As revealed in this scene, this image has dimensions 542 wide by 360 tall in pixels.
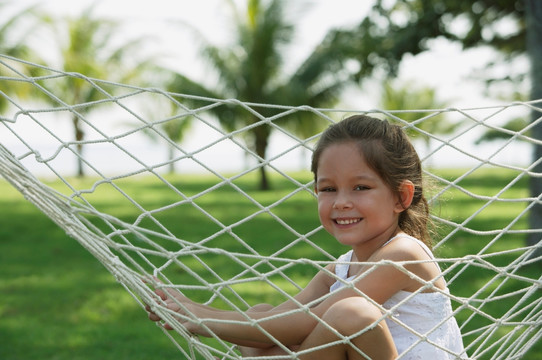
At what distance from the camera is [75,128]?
43.8 feet

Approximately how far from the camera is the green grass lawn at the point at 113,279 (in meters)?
2.43

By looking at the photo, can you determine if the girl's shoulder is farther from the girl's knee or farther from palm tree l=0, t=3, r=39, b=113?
palm tree l=0, t=3, r=39, b=113

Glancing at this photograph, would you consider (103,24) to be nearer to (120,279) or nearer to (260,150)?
(260,150)

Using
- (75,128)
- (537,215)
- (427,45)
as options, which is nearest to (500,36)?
(427,45)

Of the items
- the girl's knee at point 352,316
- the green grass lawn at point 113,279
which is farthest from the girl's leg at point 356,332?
the green grass lawn at point 113,279

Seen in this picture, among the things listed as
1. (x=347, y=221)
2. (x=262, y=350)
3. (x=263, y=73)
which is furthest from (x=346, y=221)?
(x=263, y=73)

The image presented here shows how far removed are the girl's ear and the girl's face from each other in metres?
0.04

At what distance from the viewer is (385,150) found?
1.45m

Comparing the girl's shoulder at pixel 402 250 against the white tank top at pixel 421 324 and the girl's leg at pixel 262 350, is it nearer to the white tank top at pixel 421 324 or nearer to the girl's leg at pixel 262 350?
the white tank top at pixel 421 324

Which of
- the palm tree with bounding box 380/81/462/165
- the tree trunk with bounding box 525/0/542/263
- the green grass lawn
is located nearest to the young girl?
the green grass lawn

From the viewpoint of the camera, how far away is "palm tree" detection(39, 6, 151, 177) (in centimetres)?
1393

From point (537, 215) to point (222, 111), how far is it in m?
7.78

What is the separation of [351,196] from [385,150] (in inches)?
5.0

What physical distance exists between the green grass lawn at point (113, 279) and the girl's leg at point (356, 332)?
0.22 m
